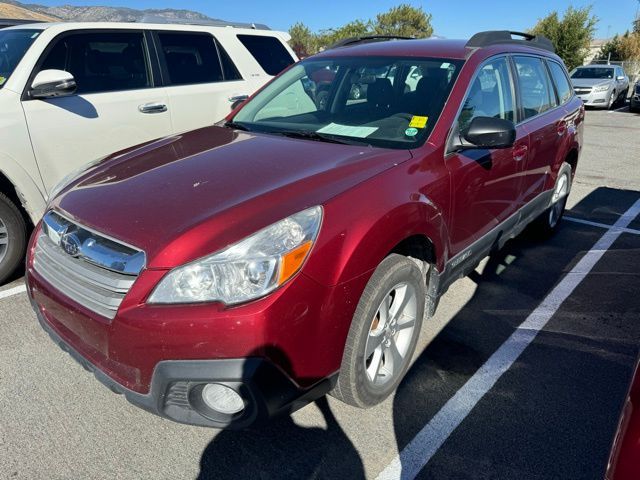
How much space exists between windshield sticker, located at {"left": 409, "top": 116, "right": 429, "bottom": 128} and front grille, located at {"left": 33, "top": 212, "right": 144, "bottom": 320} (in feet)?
5.37

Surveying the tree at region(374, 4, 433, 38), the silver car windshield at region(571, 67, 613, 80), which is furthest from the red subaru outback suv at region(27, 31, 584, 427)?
the tree at region(374, 4, 433, 38)

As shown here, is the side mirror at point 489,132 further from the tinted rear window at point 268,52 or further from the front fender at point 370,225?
the tinted rear window at point 268,52

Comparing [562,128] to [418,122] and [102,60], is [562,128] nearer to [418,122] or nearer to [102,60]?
[418,122]

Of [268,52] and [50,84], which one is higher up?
[268,52]

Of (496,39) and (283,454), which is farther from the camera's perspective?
(496,39)

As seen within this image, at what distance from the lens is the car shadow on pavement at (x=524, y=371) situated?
2229 millimetres

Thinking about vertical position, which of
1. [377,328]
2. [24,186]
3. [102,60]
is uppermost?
[102,60]

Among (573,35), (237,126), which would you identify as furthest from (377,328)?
(573,35)

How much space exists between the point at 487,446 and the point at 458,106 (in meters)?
1.77

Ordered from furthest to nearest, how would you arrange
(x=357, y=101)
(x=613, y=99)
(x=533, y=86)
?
(x=613, y=99)
(x=533, y=86)
(x=357, y=101)

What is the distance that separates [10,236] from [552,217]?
15.7ft

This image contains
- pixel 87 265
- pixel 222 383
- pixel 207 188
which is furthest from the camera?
pixel 207 188

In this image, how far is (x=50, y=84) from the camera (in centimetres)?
372

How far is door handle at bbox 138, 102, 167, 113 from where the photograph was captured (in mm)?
4449
